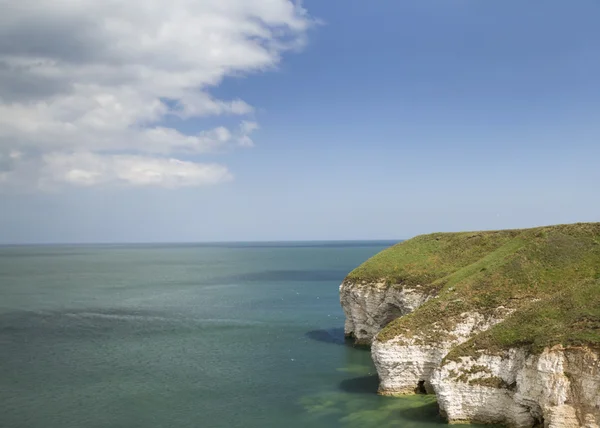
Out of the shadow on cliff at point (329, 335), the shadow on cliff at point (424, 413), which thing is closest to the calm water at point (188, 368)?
the shadow on cliff at point (424, 413)

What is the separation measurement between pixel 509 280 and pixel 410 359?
1170cm

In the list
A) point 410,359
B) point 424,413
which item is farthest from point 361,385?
point 424,413

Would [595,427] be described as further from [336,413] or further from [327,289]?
[327,289]

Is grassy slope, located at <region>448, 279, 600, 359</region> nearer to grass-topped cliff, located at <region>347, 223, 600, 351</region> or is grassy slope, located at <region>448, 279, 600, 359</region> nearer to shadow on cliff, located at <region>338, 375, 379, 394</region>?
grass-topped cliff, located at <region>347, 223, 600, 351</region>

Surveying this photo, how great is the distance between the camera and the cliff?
28000 millimetres

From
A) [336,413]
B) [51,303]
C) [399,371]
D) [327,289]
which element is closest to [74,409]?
[336,413]

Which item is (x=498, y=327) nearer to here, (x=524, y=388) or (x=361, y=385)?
(x=524, y=388)

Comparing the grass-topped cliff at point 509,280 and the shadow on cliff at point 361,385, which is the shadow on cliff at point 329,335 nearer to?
the grass-topped cliff at point 509,280

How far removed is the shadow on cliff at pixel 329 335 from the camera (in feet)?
182

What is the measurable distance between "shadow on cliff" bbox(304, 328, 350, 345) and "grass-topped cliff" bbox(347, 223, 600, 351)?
7.29 meters

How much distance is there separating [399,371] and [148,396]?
19.2 meters

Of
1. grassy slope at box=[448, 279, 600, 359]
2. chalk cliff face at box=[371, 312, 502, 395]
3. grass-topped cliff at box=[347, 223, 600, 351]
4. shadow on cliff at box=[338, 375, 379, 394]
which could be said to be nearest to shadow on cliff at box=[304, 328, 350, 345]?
grass-topped cliff at box=[347, 223, 600, 351]

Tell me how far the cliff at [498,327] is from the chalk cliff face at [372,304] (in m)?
0.11

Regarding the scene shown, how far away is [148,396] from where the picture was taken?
38062mm
